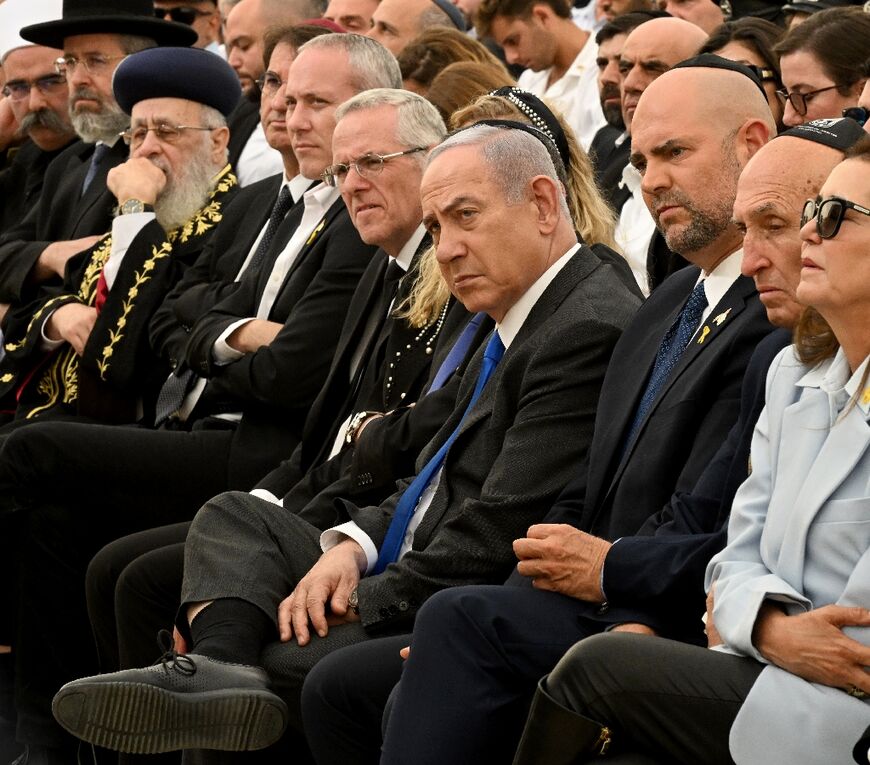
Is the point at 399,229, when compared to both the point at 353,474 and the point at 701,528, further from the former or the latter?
the point at 701,528

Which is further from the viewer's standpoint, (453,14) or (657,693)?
(453,14)

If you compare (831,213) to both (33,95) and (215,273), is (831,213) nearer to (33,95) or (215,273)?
(215,273)

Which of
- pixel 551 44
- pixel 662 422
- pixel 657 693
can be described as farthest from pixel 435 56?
pixel 657 693

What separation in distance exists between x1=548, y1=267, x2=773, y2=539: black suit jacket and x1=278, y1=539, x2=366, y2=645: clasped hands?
1.95 feet

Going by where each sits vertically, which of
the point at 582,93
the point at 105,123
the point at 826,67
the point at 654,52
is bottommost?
the point at 105,123

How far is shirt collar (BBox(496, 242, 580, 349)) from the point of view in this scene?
4051mm

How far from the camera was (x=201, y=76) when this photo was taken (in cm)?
683

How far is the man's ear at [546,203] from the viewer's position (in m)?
4.08

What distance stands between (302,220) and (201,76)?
130cm

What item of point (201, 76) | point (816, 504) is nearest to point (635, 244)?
point (201, 76)

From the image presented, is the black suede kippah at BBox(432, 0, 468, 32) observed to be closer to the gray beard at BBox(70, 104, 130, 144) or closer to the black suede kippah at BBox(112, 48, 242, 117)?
the black suede kippah at BBox(112, 48, 242, 117)

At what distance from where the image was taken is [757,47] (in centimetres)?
539

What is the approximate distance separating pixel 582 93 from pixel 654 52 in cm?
144

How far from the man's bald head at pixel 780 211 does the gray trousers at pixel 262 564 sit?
1321mm
